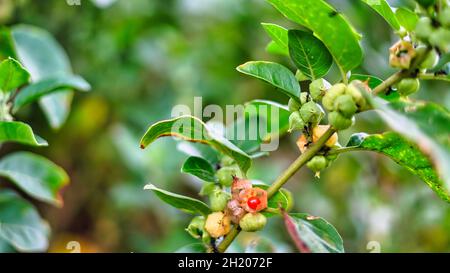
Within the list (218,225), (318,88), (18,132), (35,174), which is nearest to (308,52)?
(318,88)

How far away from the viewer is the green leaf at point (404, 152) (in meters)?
0.74

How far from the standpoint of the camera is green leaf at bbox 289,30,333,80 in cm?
77

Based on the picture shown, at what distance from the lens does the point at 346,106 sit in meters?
0.69

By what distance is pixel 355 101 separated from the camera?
0.69m

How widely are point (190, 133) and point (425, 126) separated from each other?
0.33 m

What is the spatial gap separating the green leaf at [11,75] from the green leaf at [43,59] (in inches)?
13.1

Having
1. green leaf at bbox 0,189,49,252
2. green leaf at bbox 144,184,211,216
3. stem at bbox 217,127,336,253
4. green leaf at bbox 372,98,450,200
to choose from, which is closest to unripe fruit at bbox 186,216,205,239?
green leaf at bbox 144,184,211,216

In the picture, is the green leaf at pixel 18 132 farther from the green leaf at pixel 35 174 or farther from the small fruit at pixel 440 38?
the small fruit at pixel 440 38

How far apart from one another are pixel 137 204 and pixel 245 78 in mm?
702

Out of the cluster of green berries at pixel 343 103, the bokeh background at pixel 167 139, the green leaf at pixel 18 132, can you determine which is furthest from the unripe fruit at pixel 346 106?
the bokeh background at pixel 167 139

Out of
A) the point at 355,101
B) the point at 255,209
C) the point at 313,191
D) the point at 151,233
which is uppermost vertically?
the point at 355,101
